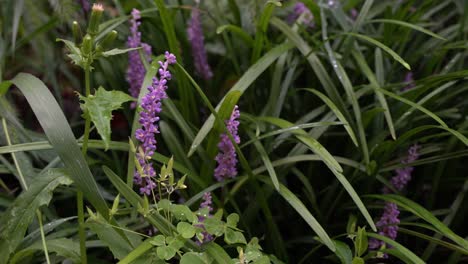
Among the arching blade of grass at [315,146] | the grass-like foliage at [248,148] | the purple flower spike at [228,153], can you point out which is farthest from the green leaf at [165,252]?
the arching blade of grass at [315,146]

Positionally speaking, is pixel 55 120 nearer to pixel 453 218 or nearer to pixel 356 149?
pixel 356 149

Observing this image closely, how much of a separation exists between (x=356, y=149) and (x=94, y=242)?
894mm

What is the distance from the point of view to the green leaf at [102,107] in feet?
4.26

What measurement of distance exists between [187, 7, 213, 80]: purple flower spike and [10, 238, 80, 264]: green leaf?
0.88 metres

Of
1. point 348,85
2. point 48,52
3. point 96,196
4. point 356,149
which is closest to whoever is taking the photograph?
point 96,196

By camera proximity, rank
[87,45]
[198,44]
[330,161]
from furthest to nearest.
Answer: [198,44] → [330,161] → [87,45]

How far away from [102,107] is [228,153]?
1.50 feet

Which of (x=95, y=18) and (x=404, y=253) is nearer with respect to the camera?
(x=95, y=18)

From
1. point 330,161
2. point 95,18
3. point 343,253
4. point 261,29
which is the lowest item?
point 343,253

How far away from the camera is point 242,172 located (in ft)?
6.57

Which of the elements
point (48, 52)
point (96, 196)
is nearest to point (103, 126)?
point (96, 196)

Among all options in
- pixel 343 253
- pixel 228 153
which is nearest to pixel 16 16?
pixel 228 153

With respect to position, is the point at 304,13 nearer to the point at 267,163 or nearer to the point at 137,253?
the point at 267,163

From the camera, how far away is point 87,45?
131 cm
